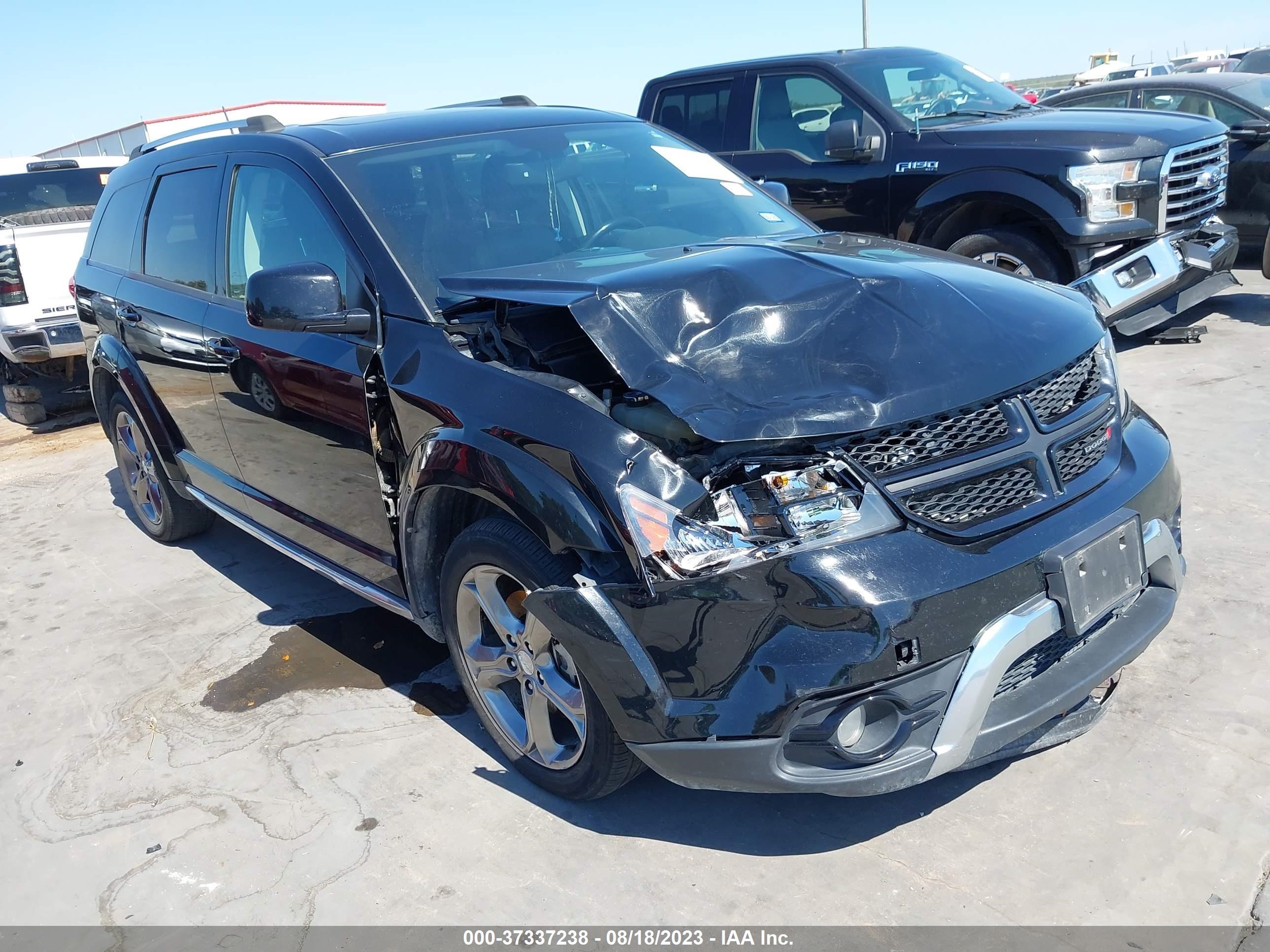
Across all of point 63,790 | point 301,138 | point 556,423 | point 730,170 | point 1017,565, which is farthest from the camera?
point 730,170

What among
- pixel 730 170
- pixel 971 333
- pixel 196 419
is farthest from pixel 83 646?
pixel 971 333

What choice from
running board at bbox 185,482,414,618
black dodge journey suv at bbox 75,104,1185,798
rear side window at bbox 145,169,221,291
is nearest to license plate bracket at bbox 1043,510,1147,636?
black dodge journey suv at bbox 75,104,1185,798

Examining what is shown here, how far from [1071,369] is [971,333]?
366 mm

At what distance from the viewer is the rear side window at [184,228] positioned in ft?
13.9

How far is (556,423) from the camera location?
8.41ft

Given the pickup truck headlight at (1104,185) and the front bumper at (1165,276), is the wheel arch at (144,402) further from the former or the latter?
the pickup truck headlight at (1104,185)

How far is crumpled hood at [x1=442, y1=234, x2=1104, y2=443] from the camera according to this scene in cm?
246

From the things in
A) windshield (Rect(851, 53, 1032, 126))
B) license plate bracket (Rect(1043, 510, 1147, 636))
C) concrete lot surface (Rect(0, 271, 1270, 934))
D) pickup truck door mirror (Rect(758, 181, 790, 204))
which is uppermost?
windshield (Rect(851, 53, 1032, 126))

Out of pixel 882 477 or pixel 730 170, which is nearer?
pixel 882 477

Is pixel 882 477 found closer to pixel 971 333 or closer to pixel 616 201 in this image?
pixel 971 333

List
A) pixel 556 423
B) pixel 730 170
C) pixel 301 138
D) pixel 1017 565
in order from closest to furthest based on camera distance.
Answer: pixel 1017 565, pixel 556 423, pixel 301 138, pixel 730 170

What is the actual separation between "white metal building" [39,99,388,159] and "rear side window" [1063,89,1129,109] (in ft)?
29.4

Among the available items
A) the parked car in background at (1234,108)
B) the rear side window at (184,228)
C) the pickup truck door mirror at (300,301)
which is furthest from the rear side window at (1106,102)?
the pickup truck door mirror at (300,301)

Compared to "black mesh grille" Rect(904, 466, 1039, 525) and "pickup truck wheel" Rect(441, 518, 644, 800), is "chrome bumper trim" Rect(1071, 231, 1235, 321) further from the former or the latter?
"pickup truck wheel" Rect(441, 518, 644, 800)
